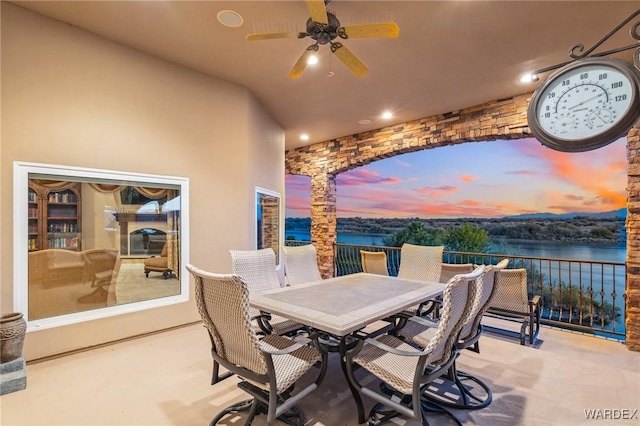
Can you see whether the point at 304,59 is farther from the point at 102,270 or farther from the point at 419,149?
the point at 419,149

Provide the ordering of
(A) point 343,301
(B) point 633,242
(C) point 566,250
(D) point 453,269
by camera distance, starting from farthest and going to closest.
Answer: (C) point 566,250, (D) point 453,269, (B) point 633,242, (A) point 343,301

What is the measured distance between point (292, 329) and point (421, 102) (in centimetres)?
391

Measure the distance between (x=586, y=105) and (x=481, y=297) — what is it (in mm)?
1335

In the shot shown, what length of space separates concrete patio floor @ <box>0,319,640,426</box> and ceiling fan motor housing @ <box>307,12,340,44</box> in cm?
287

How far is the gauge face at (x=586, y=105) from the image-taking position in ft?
5.24

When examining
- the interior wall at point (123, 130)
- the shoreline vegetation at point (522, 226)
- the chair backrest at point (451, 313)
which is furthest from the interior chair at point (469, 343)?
the shoreline vegetation at point (522, 226)

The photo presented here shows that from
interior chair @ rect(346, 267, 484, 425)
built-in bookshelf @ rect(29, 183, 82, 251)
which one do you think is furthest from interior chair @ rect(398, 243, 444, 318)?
built-in bookshelf @ rect(29, 183, 82, 251)

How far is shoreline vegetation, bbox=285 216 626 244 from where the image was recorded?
5.69m

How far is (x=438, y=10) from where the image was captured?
101 inches

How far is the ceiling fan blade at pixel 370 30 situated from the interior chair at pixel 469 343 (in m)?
1.83

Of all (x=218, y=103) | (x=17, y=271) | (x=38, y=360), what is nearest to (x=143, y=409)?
(x=38, y=360)

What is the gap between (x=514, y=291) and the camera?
11.3ft

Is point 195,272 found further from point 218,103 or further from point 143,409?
point 218,103

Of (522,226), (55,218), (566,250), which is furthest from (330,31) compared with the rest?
(566,250)
